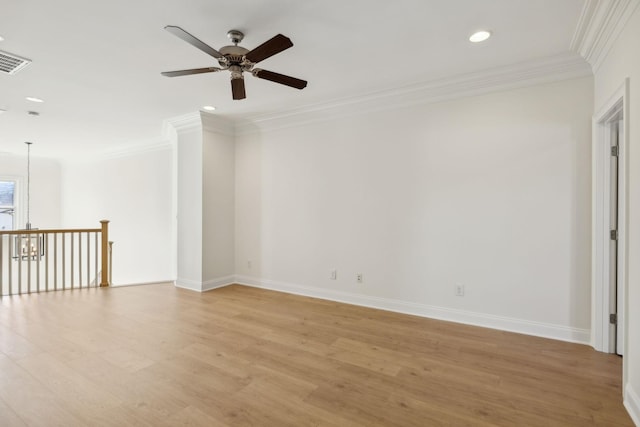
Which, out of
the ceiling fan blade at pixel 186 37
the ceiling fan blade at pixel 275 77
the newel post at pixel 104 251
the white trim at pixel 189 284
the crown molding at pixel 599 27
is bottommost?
the white trim at pixel 189 284

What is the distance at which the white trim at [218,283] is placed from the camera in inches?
183

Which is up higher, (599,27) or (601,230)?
(599,27)

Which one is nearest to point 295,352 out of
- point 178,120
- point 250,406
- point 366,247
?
point 250,406

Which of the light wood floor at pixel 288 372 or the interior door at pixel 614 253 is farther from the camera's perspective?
the interior door at pixel 614 253

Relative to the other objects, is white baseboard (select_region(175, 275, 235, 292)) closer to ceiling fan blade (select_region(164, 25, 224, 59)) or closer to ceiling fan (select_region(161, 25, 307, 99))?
ceiling fan (select_region(161, 25, 307, 99))

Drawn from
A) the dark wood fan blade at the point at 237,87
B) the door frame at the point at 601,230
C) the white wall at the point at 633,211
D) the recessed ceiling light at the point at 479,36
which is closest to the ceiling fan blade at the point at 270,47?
the dark wood fan blade at the point at 237,87

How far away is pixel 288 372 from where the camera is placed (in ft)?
7.55

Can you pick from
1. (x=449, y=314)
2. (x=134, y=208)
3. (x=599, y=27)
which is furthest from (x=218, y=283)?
(x=599, y=27)

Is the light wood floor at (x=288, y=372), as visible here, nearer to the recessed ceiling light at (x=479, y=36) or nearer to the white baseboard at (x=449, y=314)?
the white baseboard at (x=449, y=314)

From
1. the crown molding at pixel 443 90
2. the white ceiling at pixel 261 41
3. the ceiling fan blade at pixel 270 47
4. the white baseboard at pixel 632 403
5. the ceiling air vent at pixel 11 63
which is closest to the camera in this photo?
the white baseboard at pixel 632 403

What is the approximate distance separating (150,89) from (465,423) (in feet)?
14.0

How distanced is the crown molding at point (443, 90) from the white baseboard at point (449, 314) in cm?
237

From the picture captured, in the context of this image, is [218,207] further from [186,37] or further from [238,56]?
[186,37]

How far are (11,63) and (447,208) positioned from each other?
15.0 ft
